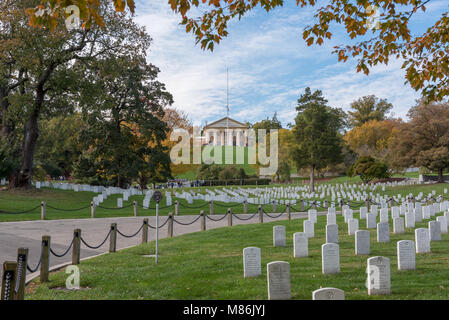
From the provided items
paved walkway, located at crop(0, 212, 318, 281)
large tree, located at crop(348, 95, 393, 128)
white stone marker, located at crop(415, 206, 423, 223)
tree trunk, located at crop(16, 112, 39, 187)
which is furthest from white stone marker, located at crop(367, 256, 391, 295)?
large tree, located at crop(348, 95, 393, 128)

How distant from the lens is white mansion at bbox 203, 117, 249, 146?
120 m

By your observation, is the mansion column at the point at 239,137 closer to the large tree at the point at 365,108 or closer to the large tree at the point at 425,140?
the large tree at the point at 365,108

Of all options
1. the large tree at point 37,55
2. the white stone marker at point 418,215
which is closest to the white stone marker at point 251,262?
the white stone marker at point 418,215

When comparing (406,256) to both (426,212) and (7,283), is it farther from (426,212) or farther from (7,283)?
(426,212)

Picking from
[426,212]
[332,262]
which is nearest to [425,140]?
[426,212]

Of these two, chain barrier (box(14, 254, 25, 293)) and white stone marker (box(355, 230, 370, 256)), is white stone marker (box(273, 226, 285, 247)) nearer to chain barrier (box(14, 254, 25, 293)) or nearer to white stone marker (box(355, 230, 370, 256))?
white stone marker (box(355, 230, 370, 256))

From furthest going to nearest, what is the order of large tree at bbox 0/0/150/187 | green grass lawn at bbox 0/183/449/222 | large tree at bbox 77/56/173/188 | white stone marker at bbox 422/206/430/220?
1. large tree at bbox 77/56/173/188
2. large tree at bbox 0/0/150/187
3. green grass lawn at bbox 0/183/449/222
4. white stone marker at bbox 422/206/430/220

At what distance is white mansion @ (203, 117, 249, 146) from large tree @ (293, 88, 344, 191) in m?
63.7

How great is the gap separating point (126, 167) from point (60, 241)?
26.8m

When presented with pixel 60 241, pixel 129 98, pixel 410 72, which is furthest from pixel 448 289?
pixel 129 98

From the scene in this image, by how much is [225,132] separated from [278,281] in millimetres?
119517

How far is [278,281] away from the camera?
6.60 meters

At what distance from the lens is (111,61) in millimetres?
30891
